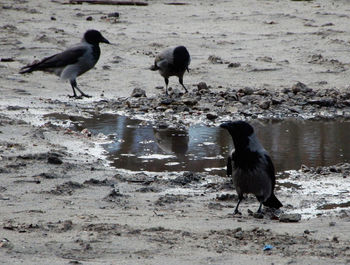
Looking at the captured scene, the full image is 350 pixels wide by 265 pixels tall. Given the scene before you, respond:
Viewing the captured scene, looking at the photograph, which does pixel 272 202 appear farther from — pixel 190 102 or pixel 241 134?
pixel 190 102

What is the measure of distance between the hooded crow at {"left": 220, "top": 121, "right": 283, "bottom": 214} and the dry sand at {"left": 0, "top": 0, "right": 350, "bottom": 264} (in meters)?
0.25

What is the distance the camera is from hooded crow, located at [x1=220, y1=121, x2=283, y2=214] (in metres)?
6.51

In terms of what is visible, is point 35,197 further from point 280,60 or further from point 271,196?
point 280,60

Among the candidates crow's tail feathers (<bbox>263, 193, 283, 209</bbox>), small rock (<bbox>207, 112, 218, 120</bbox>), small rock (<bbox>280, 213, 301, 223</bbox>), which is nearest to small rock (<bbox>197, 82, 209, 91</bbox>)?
small rock (<bbox>207, 112, 218, 120</bbox>)

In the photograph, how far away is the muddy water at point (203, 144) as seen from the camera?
839cm

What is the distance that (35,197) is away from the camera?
21.3 feet

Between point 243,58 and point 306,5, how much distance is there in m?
4.36

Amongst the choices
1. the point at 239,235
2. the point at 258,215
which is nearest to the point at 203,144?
the point at 258,215

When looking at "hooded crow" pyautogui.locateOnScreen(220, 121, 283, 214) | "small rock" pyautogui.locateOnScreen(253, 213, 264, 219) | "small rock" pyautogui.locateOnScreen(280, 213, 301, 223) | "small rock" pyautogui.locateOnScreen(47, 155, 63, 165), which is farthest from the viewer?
"small rock" pyautogui.locateOnScreen(47, 155, 63, 165)

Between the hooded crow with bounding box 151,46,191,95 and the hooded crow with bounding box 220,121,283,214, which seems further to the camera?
the hooded crow with bounding box 151,46,191,95

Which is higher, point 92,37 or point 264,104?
point 92,37

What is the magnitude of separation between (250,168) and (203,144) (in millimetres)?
2766

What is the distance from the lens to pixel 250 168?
657 centimetres

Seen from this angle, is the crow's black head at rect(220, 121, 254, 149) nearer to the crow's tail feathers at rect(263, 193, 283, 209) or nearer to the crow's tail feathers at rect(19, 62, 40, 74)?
the crow's tail feathers at rect(263, 193, 283, 209)
